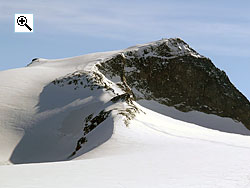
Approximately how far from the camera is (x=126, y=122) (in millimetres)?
27562

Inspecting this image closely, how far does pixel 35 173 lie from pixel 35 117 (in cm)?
2763

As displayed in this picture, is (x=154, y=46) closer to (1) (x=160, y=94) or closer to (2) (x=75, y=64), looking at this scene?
(1) (x=160, y=94)

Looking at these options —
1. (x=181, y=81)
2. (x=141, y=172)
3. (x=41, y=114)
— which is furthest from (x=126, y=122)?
(x=181, y=81)

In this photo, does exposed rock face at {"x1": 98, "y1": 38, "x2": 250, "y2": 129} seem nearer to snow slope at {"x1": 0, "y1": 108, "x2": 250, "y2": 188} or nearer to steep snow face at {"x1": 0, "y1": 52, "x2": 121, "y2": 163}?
steep snow face at {"x1": 0, "y1": 52, "x2": 121, "y2": 163}

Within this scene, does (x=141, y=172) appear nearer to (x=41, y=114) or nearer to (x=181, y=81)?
(x=41, y=114)

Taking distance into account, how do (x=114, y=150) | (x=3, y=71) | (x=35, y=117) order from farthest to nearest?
1. (x=3, y=71)
2. (x=35, y=117)
3. (x=114, y=150)

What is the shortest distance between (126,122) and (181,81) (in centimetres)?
4986

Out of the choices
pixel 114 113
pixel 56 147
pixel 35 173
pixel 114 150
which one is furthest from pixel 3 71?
pixel 35 173

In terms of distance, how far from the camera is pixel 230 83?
7838 centimetres

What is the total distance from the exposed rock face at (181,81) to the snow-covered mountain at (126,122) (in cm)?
19

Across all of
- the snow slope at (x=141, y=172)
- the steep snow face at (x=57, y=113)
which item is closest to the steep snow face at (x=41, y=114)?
the steep snow face at (x=57, y=113)

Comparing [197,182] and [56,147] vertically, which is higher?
[197,182]

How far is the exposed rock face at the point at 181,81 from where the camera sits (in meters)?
71.8

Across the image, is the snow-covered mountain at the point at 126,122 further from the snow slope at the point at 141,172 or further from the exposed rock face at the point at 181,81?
the exposed rock face at the point at 181,81
